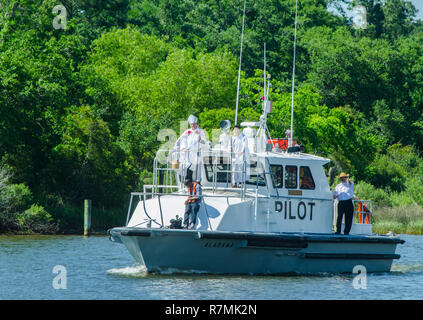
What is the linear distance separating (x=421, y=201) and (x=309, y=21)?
3144cm

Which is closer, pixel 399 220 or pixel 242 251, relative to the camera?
pixel 242 251

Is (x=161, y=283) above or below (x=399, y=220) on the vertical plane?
above

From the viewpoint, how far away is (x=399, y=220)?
124ft

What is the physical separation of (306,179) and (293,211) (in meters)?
1.01

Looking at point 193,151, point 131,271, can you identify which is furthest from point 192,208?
point 131,271

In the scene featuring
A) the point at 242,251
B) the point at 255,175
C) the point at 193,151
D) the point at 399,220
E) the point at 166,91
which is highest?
A: the point at 166,91

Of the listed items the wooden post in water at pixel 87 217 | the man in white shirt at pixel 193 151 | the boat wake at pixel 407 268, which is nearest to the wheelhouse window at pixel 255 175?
the man in white shirt at pixel 193 151

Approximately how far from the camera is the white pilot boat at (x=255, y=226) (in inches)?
727

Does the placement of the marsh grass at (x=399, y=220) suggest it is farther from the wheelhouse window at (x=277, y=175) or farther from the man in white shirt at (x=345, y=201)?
the wheelhouse window at (x=277, y=175)

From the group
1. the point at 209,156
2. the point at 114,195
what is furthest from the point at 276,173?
the point at 114,195

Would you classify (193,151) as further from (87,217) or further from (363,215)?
(87,217)

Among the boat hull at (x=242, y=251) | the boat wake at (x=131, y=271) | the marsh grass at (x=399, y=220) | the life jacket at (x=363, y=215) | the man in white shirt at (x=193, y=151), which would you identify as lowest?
the marsh grass at (x=399, y=220)

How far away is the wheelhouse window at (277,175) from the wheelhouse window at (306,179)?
62cm

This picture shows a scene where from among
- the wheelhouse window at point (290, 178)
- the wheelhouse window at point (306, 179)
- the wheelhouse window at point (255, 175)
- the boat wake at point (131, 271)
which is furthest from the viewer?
the wheelhouse window at point (306, 179)
